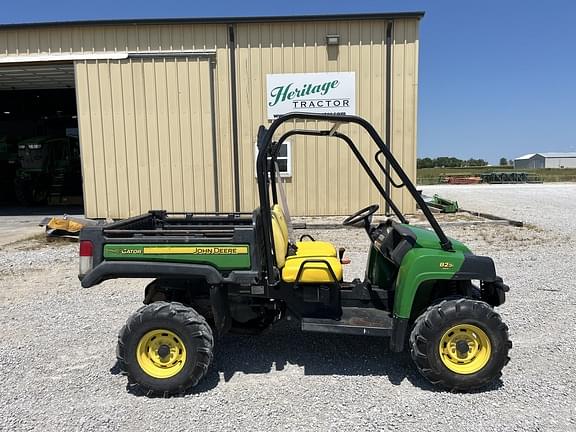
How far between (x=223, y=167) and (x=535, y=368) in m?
8.73

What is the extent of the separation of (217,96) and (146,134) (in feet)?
6.53

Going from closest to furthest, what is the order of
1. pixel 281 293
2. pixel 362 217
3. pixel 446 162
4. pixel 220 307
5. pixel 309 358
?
pixel 220 307, pixel 281 293, pixel 309 358, pixel 362 217, pixel 446 162

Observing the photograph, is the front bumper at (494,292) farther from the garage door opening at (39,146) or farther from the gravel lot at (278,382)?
the garage door opening at (39,146)

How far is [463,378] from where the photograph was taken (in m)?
3.08

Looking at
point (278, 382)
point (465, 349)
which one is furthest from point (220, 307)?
point (465, 349)

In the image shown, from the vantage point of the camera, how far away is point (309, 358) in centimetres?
367

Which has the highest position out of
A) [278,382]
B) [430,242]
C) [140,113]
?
[140,113]

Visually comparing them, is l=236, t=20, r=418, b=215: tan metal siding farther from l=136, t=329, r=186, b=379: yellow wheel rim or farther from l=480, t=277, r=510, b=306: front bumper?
l=136, t=329, r=186, b=379: yellow wheel rim

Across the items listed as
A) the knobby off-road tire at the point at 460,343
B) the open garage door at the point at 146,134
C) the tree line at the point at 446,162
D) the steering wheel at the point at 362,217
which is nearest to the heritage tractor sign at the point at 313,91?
the open garage door at the point at 146,134

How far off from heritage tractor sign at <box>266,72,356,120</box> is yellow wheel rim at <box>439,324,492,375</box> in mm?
8197

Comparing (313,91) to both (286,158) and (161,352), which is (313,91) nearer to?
(286,158)

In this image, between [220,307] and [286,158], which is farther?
[286,158]

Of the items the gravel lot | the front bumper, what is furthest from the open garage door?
the front bumper

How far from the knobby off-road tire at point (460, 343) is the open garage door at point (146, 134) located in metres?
8.62
